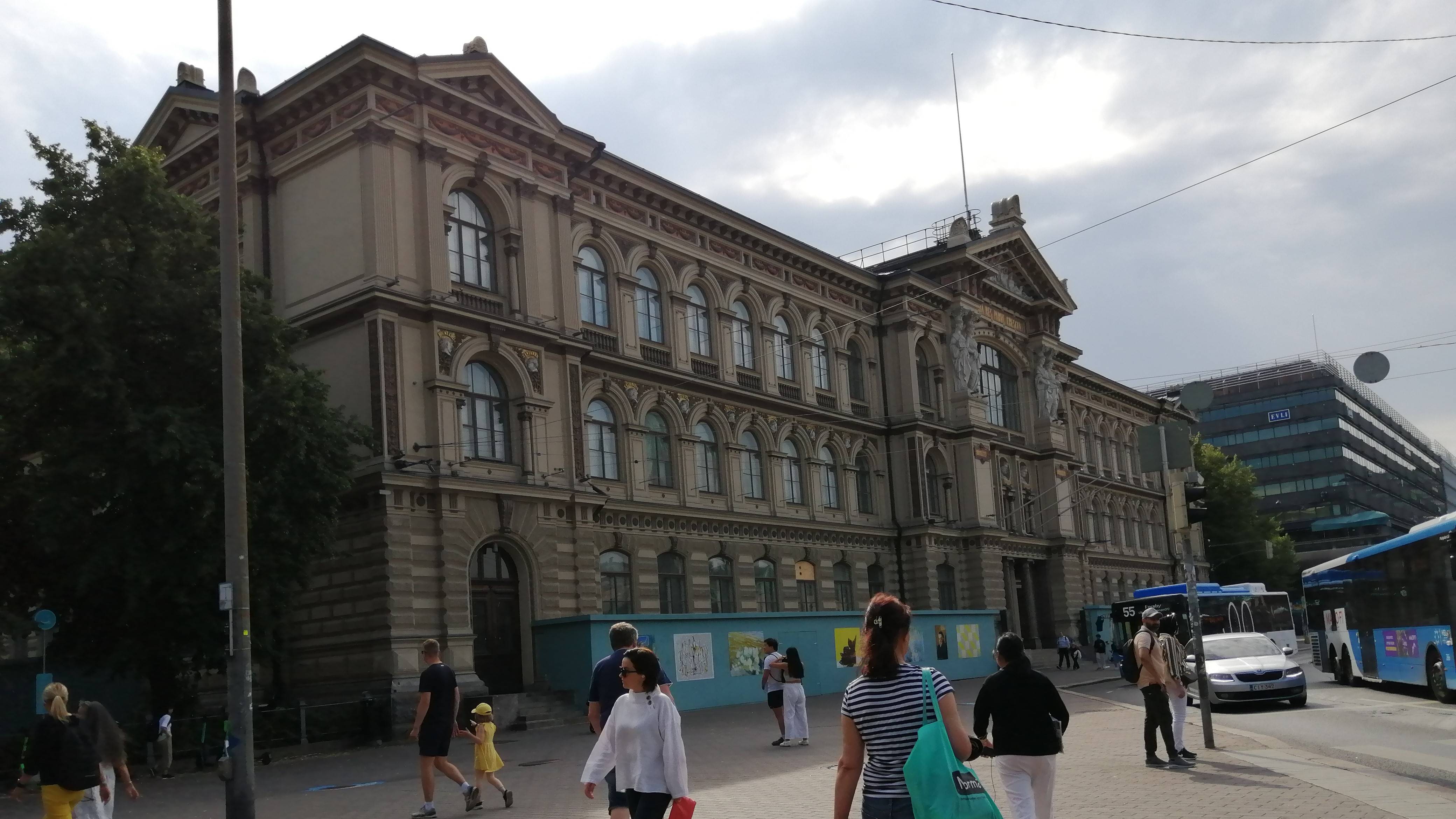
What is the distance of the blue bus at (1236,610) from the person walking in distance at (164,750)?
25.7 metres

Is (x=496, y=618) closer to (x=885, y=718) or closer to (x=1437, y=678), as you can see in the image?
(x=1437, y=678)

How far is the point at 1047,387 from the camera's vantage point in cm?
5972

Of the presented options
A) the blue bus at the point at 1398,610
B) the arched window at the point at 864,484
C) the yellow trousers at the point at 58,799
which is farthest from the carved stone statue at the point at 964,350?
the yellow trousers at the point at 58,799

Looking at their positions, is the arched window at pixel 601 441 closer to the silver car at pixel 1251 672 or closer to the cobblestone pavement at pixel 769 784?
the cobblestone pavement at pixel 769 784

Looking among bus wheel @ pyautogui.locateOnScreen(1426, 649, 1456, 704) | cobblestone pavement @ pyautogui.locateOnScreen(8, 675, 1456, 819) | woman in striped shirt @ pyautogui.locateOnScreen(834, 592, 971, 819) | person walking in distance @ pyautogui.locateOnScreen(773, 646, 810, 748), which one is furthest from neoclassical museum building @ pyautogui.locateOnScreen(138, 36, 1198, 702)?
woman in striped shirt @ pyautogui.locateOnScreen(834, 592, 971, 819)

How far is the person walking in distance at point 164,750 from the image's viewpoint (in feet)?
67.6

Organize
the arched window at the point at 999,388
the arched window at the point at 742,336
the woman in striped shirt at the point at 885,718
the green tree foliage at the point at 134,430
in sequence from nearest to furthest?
the woman in striped shirt at the point at 885,718
the green tree foliage at the point at 134,430
the arched window at the point at 742,336
the arched window at the point at 999,388

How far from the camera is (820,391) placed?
47.0m

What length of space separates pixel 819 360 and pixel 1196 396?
28971 mm

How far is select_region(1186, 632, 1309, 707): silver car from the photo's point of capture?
24.6 m

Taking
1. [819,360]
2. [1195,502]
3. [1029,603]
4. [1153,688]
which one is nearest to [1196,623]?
[1195,502]

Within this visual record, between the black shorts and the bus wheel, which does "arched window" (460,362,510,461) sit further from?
the bus wheel

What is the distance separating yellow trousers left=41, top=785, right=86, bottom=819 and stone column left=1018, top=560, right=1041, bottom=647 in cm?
4770

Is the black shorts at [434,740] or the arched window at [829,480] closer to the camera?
the black shorts at [434,740]
